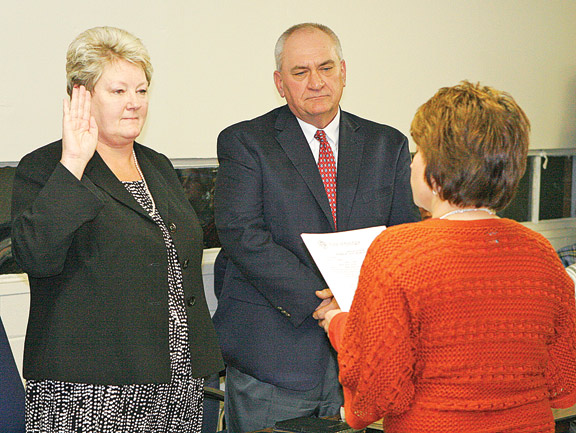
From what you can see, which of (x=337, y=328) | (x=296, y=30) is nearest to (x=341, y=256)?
(x=337, y=328)

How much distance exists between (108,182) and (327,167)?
2.62 feet

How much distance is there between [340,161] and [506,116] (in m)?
1.06

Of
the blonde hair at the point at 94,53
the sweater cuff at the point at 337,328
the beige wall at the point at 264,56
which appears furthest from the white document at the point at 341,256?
the beige wall at the point at 264,56

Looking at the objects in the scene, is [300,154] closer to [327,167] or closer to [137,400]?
[327,167]

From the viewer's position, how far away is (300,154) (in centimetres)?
242

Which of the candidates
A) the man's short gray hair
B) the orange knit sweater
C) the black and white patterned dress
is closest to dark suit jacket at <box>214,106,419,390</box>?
the man's short gray hair

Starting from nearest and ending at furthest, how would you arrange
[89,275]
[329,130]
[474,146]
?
[474,146], [89,275], [329,130]

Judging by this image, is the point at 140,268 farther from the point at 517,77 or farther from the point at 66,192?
the point at 517,77

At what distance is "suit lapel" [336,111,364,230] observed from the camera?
94.0 inches

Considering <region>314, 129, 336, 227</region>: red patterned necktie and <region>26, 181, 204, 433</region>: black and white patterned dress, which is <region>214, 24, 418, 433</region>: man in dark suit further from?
<region>26, 181, 204, 433</region>: black and white patterned dress

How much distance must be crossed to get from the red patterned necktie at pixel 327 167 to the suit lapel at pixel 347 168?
0.09 ft

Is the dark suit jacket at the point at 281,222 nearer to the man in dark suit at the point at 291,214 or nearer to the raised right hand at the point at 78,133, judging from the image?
the man in dark suit at the point at 291,214

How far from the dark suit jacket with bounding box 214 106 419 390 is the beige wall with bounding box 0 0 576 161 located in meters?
0.88

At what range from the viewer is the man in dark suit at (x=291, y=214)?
2314 millimetres
